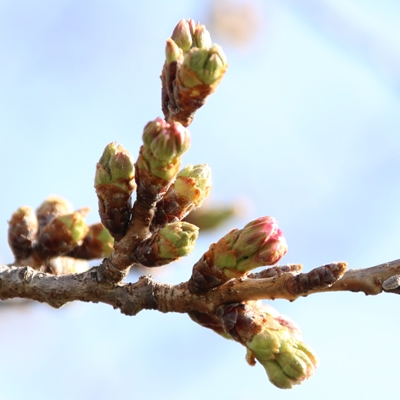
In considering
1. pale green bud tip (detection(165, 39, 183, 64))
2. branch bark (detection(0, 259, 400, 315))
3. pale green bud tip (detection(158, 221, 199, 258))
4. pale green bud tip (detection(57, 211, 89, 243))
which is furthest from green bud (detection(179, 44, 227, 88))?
pale green bud tip (detection(57, 211, 89, 243))

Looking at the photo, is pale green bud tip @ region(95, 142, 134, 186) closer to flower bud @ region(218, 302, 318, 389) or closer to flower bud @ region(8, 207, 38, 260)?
flower bud @ region(218, 302, 318, 389)

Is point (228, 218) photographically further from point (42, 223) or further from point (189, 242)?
point (189, 242)

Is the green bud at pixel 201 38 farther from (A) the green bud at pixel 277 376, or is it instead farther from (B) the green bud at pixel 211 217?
(B) the green bud at pixel 211 217

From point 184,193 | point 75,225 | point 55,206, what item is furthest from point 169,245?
point 55,206

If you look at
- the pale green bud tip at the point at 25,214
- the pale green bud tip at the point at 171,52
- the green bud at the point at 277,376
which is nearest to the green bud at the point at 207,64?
the pale green bud tip at the point at 171,52

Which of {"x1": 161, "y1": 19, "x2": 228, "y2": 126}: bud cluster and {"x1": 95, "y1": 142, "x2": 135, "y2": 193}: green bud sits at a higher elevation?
{"x1": 161, "y1": 19, "x2": 228, "y2": 126}: bud cluster

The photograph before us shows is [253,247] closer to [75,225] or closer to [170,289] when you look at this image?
[170,289]
